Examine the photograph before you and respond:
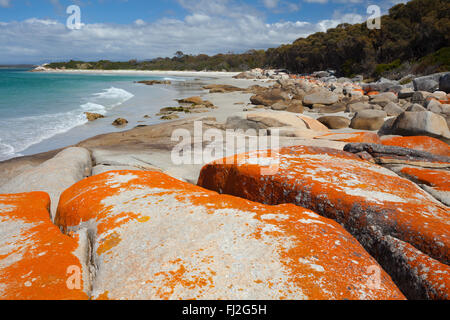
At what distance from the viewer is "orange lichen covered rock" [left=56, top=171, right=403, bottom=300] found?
1.42m

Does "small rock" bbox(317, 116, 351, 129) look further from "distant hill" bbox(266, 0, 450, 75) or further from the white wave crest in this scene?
"distant hill" bbox(266, 0, 450, 75)

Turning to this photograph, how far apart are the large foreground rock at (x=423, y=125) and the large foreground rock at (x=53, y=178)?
789cm

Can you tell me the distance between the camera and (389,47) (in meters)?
34.9

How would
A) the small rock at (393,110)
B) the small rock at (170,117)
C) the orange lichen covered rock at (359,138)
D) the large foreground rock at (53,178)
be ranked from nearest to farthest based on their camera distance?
the large foreground rock at (53,178), the orange lichen covered rock at (359,138), the small rock at (393,110), the small rock at (170,117)

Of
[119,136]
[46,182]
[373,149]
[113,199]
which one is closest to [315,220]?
[113,199]

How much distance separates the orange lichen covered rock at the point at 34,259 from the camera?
1413 mm

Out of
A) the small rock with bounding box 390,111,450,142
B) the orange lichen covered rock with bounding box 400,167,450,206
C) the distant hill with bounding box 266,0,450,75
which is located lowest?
the orange lichen covered rock with bounding box 400,167,450,206

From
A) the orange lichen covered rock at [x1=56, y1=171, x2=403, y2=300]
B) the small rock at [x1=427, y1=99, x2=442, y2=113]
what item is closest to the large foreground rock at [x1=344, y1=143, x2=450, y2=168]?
the orange lichen covered rock at [x1=56, y1=171, x2=403, y2=300]

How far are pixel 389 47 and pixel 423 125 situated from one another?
35.4 meters

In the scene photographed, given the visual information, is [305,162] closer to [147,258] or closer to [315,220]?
[315,220]

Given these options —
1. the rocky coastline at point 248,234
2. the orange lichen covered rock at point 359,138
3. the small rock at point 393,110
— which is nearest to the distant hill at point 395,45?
the small rock at point 393,110

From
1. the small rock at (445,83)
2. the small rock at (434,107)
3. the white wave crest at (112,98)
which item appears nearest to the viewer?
the small rock at (434,107)

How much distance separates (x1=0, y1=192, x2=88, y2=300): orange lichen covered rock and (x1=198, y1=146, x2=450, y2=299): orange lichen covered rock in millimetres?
1783

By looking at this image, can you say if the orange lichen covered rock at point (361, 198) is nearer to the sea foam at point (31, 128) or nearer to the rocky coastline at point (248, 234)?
the rocky coastline at point (248, 234)
